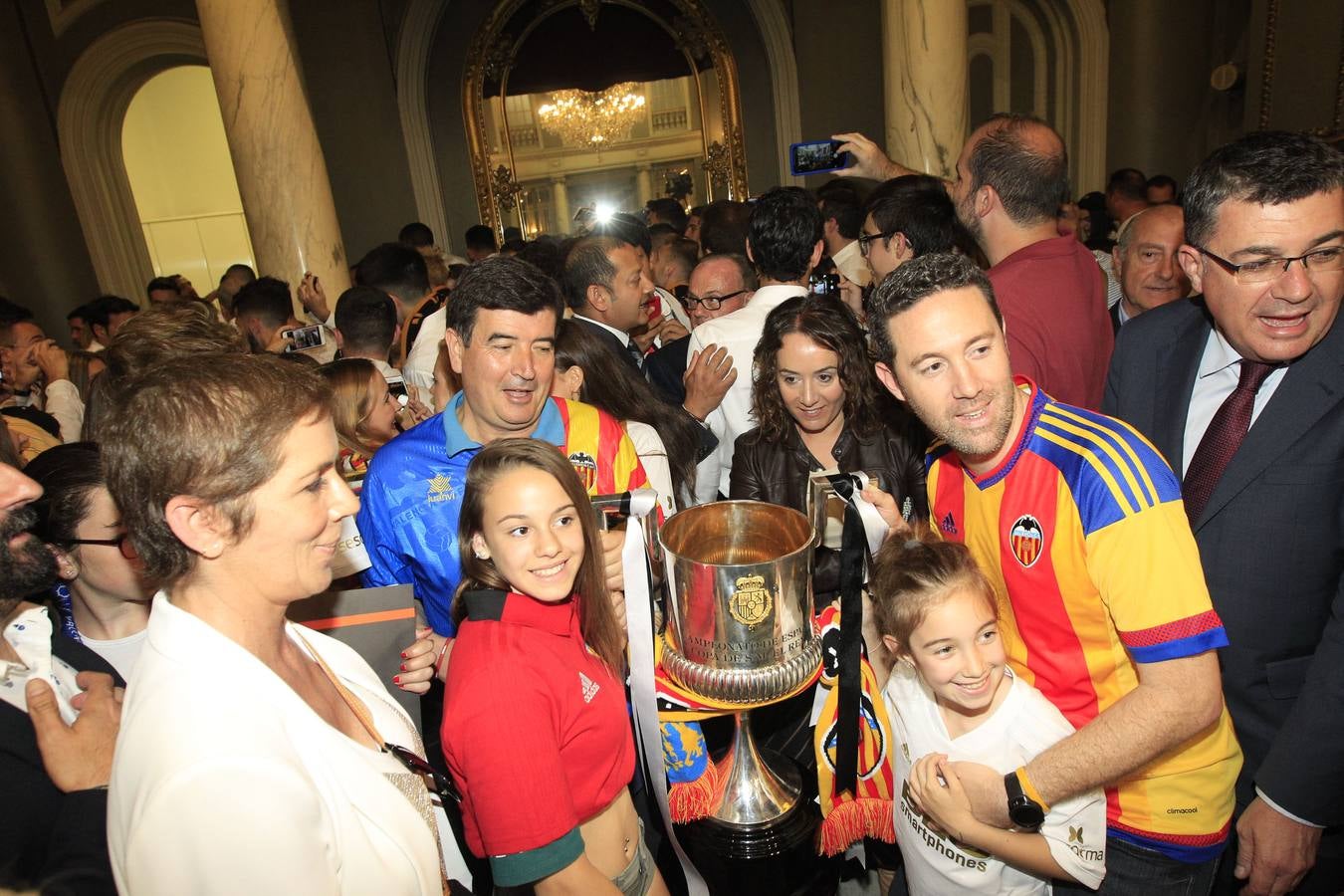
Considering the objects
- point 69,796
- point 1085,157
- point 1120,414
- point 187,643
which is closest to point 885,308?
point 1120,414

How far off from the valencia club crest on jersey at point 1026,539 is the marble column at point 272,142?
243 inches

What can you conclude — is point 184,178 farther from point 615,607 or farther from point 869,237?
point 615,607

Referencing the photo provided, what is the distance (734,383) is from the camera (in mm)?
3252

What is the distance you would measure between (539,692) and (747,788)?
74 centimetres

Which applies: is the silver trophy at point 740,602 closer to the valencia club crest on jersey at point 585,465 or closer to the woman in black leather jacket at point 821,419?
the valencia club crest on jersey at point 585,465

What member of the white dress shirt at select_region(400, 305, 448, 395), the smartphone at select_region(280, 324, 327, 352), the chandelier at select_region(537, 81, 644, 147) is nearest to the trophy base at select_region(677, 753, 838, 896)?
the white dress shirt at select_region(400, 305, 448, 395)

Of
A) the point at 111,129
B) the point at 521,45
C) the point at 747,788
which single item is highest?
the point at 521,45

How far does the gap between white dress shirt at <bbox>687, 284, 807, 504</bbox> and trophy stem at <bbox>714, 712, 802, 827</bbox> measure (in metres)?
1.41

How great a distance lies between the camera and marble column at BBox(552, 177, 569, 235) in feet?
35.5

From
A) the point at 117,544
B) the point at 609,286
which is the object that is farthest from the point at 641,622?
the point at 609,286

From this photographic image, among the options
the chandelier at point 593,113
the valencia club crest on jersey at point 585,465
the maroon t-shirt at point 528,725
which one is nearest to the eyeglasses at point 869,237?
the valencia club crest on jersey at point 585,465

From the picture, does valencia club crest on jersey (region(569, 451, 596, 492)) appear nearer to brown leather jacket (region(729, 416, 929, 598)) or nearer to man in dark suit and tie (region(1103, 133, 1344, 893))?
brown leather jacket (region(729, 416, 929, 598))

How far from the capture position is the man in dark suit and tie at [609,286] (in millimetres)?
3555

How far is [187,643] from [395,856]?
47 centimetres
